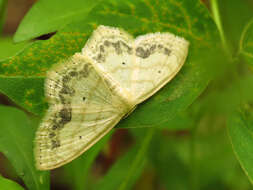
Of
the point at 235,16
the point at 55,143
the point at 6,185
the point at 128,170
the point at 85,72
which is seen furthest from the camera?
the point at 235,16

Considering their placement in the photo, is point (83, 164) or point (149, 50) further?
point (83, 164)

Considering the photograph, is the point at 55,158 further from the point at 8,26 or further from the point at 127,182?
the point at 8,26

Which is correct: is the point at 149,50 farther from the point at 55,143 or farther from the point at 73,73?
the point at 55,143

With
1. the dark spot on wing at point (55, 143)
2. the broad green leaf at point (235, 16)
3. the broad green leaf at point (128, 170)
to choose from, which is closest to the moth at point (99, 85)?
the dark spot on wing at point (55, 143)

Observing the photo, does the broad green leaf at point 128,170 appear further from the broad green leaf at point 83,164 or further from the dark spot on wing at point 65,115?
the dark spot on wing at point 65,115

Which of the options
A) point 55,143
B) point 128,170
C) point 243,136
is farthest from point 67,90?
point 243,136

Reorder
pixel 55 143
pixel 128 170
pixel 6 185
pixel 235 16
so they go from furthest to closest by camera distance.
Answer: pixel 235 16 < pixel 128 170 < pixel 55 143 < pixel 6 185
